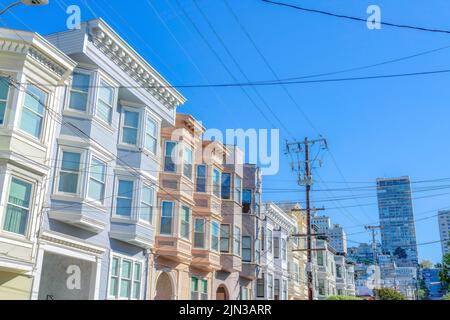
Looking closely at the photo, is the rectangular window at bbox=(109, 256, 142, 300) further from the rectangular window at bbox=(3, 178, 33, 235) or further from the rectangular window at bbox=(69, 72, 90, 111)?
the rectangular window at bbox=(69, 72, 90, 111)

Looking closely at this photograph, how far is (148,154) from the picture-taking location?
76.4 feet

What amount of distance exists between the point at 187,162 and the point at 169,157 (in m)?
1.36

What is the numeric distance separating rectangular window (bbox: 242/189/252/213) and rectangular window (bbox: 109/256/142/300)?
14003 millimetres

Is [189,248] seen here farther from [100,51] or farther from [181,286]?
[100,51]

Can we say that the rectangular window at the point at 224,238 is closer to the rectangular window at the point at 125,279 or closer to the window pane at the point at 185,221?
the window pane at the point at 185,221

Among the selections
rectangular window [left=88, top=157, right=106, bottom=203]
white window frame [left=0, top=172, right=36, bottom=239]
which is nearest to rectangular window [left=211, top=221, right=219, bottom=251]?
rectangular window [left=88, top=157, right=106, bottom=203]

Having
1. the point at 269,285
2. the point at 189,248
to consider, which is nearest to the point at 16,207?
the point at 189,248

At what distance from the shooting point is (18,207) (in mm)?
16156

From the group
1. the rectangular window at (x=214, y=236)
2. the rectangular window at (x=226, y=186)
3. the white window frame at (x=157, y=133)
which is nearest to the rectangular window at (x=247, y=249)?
the rectangular window at (x=226, y=186)

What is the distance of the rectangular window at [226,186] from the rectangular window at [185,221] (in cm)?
631

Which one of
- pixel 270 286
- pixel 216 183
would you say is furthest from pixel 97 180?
pixel 270 286

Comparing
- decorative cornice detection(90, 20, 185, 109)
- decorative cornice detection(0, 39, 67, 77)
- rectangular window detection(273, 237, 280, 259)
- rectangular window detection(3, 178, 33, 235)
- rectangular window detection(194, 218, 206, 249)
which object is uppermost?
decorative cornice detection(90, 20, 185, 109)

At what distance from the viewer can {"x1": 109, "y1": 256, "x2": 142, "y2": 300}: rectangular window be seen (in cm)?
2078
